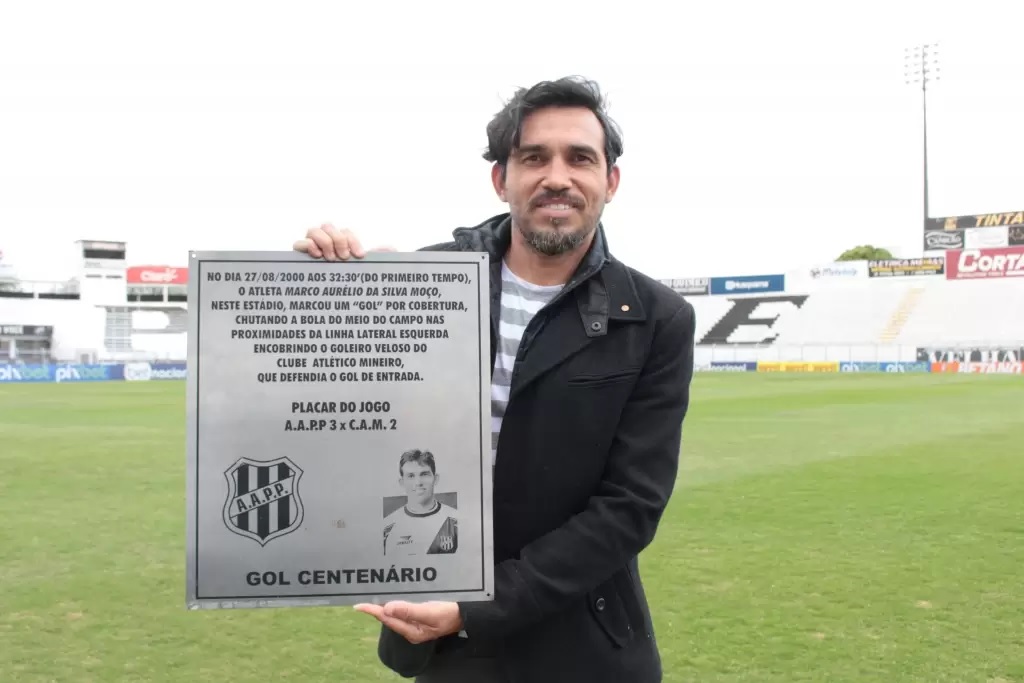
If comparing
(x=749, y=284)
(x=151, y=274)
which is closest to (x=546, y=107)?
(x=749, y=284)

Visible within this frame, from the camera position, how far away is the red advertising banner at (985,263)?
5772 centimetres

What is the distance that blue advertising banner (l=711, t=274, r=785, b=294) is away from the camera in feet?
225

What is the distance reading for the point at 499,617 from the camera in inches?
82.4

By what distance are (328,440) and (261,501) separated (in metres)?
0.20

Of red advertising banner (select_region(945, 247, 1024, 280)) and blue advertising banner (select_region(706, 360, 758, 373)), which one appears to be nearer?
blue advertising banner (select_region(706, 360, 758, 373))

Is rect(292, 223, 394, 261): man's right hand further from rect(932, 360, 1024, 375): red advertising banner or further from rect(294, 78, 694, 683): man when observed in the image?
rect(932, 360, 1024, 375): red advertising banner

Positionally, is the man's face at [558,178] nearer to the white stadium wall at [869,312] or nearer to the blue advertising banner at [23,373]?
the blue advertising banner at [23,373]

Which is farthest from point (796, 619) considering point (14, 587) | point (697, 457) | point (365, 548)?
point (697, 457)

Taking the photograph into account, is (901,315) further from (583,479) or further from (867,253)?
(583,479)

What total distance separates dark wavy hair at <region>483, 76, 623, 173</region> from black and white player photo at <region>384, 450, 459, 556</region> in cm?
80

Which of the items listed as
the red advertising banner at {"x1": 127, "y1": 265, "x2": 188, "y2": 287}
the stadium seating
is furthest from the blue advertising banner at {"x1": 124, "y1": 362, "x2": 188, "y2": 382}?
the stadium seating

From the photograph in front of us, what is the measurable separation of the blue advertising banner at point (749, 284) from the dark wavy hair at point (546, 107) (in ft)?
225

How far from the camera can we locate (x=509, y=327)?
91.7 inches

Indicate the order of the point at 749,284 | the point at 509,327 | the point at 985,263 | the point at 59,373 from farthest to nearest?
the point at 749,284, the point at 985,263, the point at 59,373, the point at 509,327
